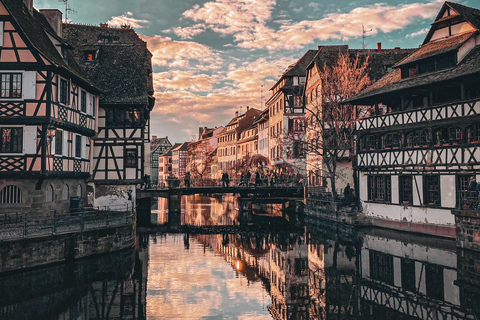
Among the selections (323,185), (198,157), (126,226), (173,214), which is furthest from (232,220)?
(198,157)

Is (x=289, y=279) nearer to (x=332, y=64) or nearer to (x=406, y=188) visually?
(x=406, y=188)

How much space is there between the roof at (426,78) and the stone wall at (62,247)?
18569mm

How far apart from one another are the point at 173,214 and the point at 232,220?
213 inches

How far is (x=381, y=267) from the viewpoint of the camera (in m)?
20.5

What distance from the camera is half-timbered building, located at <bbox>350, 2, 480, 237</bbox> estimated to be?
26156mm

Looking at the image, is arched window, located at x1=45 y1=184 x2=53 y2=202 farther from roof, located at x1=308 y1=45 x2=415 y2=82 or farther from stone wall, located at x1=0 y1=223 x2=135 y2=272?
roof, located at x1=308 y1=45 x2=415 y2=82

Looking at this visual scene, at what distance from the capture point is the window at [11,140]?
2423 centimetres

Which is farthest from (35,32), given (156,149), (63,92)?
(156,149)

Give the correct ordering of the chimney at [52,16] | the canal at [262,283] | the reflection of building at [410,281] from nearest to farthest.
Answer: the reflection of building at [410,281] → the canal at [262,283] → the chimney at [52,16]

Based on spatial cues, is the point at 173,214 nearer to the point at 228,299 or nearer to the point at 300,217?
the point at 300,217

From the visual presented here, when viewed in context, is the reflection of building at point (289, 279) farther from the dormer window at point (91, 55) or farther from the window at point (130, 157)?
the dormer window at point (91, 55)

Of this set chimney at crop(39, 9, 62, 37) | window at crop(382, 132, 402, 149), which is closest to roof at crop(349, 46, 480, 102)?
window at crop(382, 132, 402, 149)

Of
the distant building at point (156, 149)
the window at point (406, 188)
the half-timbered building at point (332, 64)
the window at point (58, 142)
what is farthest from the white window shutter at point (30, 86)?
the distant building at point (156, 149)

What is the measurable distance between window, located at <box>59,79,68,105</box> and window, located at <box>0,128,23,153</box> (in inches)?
125
